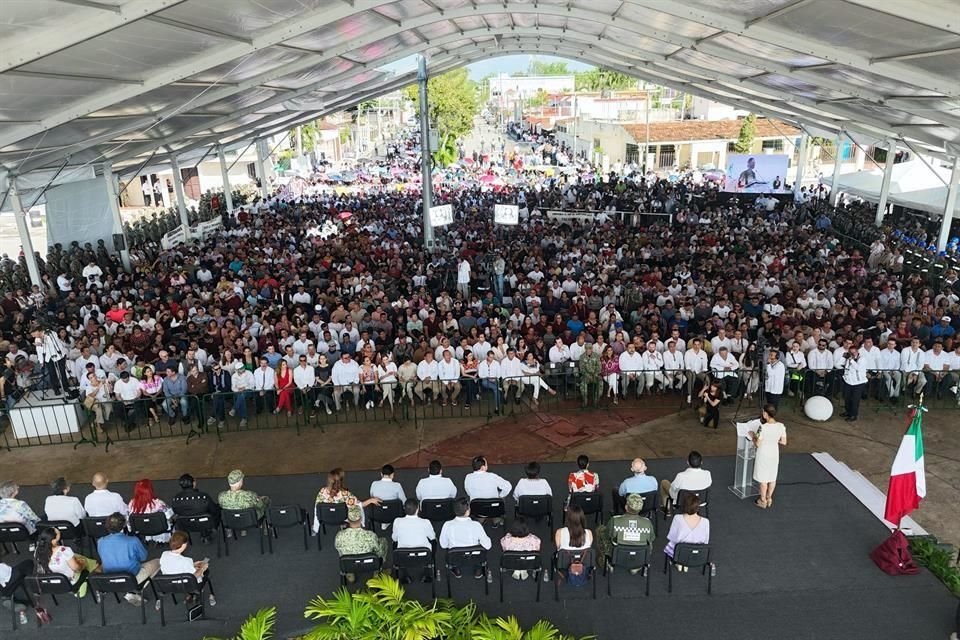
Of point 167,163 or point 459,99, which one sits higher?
point 459,99

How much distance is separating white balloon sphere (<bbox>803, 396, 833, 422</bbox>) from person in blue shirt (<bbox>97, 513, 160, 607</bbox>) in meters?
9.76

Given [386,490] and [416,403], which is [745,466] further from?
[416,403]

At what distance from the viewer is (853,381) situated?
428 inches

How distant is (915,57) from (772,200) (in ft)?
70.7

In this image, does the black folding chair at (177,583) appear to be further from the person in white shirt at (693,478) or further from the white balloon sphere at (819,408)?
the white balloon sphere at (819,408)

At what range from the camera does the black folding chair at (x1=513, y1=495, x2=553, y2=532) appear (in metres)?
7.68

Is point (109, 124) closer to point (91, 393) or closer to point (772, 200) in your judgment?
point (91, 393)

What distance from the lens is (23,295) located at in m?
16.8

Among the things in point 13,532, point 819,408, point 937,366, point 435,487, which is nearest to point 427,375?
point 435,487

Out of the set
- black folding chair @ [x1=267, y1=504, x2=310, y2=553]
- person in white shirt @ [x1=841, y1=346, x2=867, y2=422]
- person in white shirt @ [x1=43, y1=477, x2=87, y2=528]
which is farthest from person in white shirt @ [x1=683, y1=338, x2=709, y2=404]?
person in white shirt @ [x1=43, y1=477, x2=87, y2=528]

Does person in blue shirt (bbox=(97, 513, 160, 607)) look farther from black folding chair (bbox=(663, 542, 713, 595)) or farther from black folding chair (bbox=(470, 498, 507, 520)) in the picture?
black folding chair (bbox=(663, 542, 713, 595))

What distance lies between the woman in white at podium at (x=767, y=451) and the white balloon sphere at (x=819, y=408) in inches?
122

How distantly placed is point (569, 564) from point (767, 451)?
117 inches

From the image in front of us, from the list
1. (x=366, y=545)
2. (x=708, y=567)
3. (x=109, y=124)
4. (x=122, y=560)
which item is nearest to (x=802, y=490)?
(x=708, y=567)
